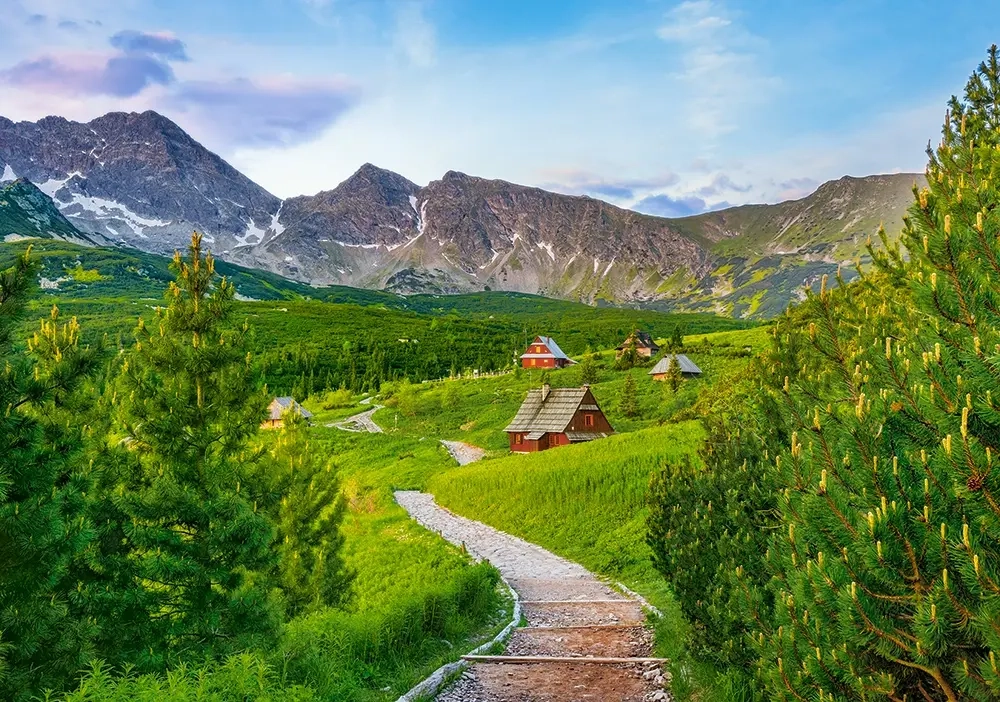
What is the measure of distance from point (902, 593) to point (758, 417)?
21.1 feet

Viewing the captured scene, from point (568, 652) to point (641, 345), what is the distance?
96.9 metres

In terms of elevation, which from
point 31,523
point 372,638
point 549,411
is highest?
point 31,523

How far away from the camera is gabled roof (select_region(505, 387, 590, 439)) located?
171 feet

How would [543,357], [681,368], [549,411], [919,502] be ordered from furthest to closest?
1. [543,357]
2. [681,368]
3. [549,411]
4. [919,502]

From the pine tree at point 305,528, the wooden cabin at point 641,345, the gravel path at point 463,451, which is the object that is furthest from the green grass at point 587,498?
the wooden cabin at point 641,345

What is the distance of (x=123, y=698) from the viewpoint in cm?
609

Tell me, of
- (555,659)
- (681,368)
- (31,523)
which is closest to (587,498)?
(555,659)

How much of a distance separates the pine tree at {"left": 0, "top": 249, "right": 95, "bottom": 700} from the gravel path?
4269 centimetres

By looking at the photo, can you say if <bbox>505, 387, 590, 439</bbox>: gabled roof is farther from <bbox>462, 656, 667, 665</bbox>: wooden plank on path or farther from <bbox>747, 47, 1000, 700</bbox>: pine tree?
<bbox>747, 47, 1000, 700</bbox>: pine tree

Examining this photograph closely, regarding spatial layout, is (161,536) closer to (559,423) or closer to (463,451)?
(559,423)

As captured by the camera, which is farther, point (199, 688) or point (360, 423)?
point (360, 423)

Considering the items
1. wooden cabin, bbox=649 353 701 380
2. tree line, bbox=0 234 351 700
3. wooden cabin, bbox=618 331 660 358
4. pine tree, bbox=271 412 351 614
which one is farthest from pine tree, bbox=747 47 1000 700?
wooden cabin, bbox=618 331 660 358

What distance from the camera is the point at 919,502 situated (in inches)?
168

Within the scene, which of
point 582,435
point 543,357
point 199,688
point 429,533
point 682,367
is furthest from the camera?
point 543,357
